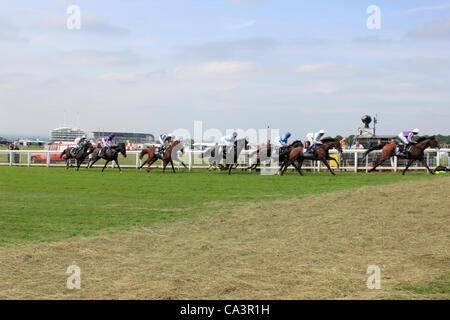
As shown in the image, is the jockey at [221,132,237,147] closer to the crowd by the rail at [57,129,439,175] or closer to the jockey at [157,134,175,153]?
the crowd by the rail at [57,129,439,175]

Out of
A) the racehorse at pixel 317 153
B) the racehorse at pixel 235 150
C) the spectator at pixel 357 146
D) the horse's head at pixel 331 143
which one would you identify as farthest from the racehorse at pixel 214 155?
the spectator at pixel 357 146

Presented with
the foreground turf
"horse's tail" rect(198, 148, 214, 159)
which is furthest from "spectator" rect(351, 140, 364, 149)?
the foreground turf

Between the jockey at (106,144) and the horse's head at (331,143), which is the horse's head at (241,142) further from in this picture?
the jockey at (106,144)

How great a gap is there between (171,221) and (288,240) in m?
3.00

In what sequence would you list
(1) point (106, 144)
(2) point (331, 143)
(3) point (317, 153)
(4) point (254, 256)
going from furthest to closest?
1. (1) point (106, 144)
2. (2) point (331, 143)
3. (3) point (317, 153)
4. (4) point (254, 256)

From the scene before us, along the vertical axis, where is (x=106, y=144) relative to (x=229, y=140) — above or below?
below

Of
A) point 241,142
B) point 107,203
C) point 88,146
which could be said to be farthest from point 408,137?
point 88,146

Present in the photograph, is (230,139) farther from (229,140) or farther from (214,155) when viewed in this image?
(214,155)

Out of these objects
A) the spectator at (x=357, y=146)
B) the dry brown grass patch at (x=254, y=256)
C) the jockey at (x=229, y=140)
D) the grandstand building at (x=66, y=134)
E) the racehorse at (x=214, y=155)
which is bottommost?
the dry brown grass patch at (x=254, y=256)

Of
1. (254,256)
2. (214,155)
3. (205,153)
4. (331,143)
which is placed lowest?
(254,256)

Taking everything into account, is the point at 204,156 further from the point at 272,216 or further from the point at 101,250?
the point at 101,250

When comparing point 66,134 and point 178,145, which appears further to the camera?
point 66,134
